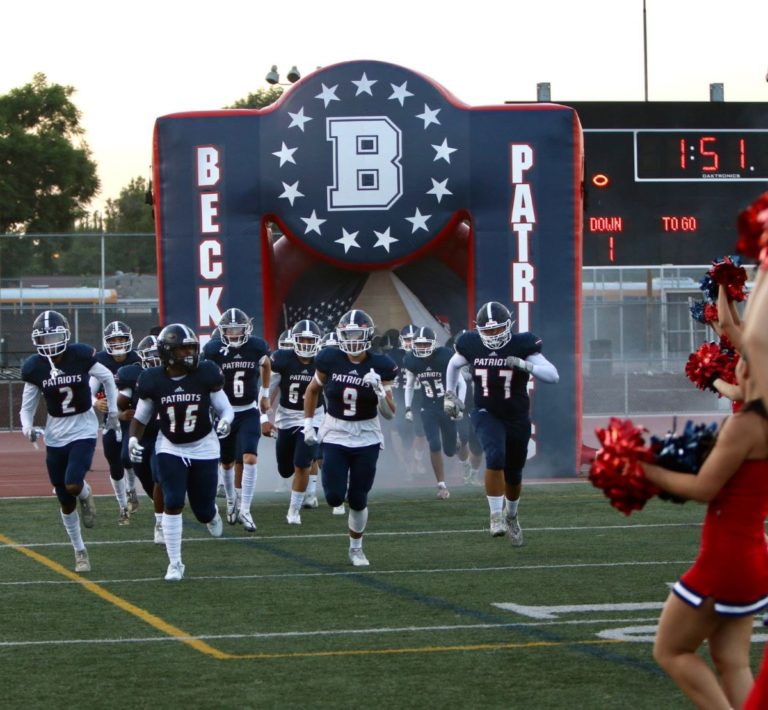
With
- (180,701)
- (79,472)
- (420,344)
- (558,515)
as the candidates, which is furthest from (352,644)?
(420,344)

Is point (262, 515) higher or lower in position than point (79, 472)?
lower

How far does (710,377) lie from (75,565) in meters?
4.76

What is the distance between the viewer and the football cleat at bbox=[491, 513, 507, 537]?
11742mm

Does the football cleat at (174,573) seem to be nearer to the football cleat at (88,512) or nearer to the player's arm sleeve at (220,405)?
the player's arm sleeve at (220,405)

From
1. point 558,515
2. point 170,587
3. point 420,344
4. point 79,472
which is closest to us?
point 170,587

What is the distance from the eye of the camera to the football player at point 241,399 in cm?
1276

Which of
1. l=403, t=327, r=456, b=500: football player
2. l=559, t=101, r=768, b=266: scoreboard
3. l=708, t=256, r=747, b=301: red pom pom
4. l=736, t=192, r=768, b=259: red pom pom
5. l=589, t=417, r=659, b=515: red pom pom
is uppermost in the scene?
l=559, t=101, r=768, b=266: scoreboard

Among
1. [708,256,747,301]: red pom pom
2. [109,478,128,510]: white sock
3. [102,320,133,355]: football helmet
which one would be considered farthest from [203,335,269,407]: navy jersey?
[708,256,747,301]: red pom pom

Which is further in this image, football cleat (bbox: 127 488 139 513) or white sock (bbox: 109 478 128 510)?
football cleat (bbox: 127 488 139 513)

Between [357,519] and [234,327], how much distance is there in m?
3.40

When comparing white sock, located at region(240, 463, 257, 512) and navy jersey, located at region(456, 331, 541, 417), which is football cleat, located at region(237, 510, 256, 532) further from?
navy jersey, located at region(456, 331, 541, 417)

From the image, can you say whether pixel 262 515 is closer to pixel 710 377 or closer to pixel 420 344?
pixel 420 344

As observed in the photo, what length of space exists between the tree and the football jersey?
32929 mm

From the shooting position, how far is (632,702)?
6.22 m
